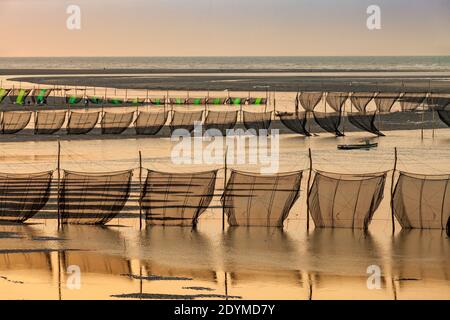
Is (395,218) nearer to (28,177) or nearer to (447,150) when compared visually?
(28,177)

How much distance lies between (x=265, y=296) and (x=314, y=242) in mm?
5345

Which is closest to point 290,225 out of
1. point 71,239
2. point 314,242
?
point 314,242

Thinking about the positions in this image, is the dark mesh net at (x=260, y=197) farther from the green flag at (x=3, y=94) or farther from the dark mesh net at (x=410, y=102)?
the green flag at (x=3, y=94)

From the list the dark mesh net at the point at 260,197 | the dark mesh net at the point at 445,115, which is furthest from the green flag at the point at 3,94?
the dark mesh net at the point at 260,197

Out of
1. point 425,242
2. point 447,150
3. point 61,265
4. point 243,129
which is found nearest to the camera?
point 61,265

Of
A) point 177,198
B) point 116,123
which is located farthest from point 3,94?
point 177,198

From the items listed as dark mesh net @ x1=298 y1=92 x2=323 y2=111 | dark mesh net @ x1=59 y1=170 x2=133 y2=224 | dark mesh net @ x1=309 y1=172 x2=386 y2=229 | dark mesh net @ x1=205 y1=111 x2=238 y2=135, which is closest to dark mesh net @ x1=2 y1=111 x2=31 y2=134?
dark mesh net @ x1=205 y1=111 x2=238 y2=135

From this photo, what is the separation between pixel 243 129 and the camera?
184 ft

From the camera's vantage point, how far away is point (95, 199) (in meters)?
27.9

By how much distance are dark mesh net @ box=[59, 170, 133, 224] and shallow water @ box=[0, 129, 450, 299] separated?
0.40 metres

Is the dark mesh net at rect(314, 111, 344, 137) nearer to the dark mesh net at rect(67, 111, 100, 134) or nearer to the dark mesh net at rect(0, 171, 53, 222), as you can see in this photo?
the dark mesh net at rect(67, 111, 100, 134)

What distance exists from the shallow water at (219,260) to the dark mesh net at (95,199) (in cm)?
40

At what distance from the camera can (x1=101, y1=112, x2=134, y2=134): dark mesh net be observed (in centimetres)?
5450
